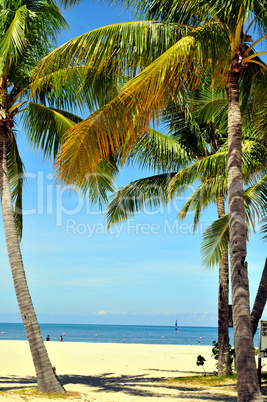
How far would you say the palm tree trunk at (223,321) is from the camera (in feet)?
41.3

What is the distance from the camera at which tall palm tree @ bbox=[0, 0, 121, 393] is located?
9.39 meters

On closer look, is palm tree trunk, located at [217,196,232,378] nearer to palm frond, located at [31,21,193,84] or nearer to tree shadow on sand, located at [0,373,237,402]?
tree shadow on sand, located at [0,373,237,402]

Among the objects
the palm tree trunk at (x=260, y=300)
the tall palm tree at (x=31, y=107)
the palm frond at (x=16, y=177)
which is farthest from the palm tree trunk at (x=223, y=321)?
the palm frond at (x=16, y=177)

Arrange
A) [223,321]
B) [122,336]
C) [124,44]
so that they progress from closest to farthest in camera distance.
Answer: [124,44]
[223,321]
[122,336]

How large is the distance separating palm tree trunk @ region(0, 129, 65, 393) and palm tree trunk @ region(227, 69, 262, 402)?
471 cm

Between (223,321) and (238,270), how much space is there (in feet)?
22.9

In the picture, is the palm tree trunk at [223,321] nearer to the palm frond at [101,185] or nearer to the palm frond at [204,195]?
the palm frond at [204,195]

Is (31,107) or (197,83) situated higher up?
(31,107)

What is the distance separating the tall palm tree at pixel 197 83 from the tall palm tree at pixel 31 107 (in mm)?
2784

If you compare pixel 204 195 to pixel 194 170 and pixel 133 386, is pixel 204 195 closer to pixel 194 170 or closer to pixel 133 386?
pixel 194 170

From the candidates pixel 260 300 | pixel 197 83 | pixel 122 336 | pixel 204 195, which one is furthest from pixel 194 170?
pixel 122 336

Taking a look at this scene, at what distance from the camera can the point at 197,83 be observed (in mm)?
6840

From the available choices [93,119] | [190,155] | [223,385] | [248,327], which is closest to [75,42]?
[93,119]

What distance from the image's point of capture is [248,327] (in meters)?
6.19
